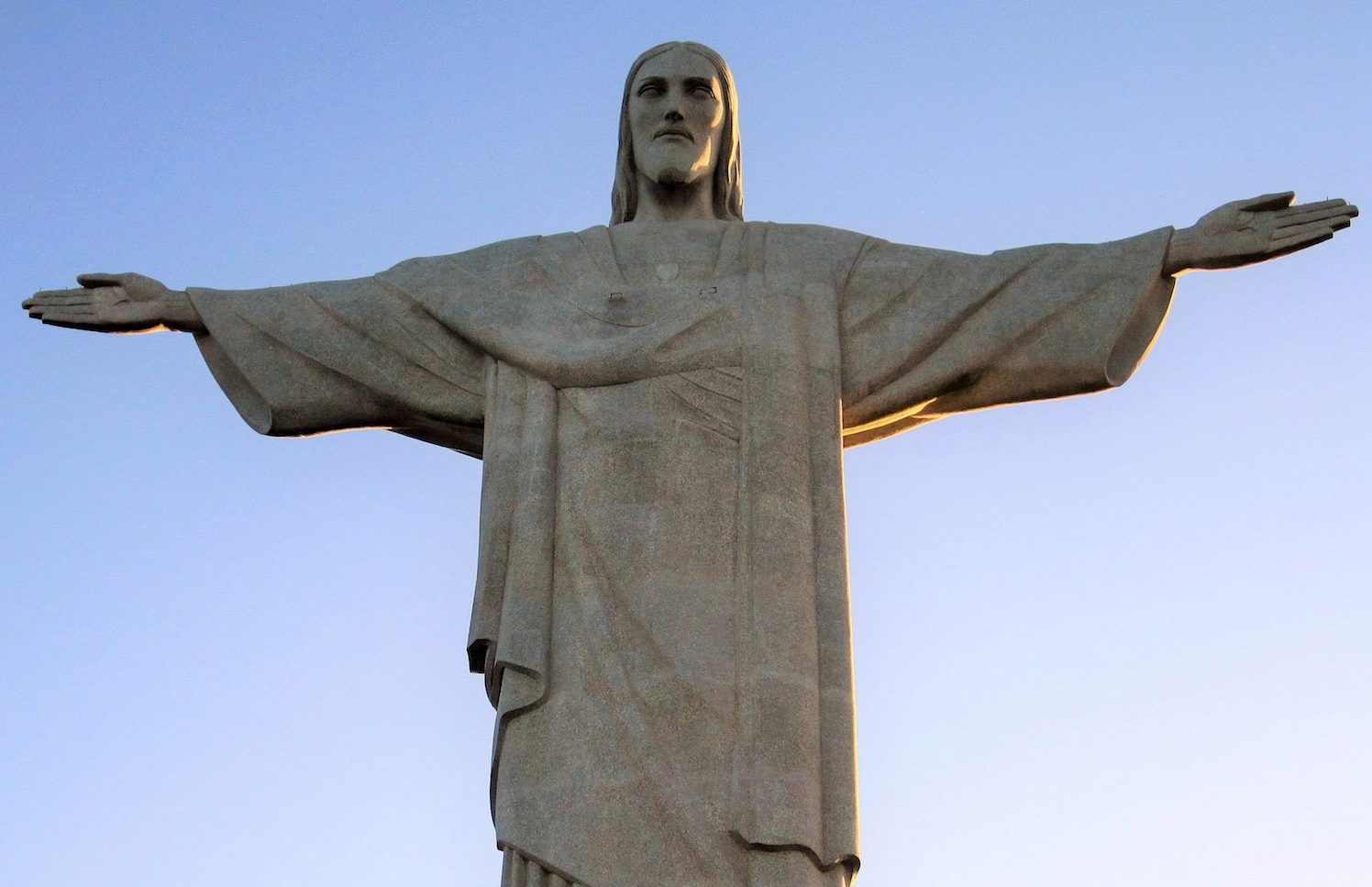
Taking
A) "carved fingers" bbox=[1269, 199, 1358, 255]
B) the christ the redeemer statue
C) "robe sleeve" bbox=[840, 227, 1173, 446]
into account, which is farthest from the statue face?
"carved fingers" bbox=[1269, 199, 1358, 255]

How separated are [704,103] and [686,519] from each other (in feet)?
10.7

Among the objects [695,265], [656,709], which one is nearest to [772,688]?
[656,709]

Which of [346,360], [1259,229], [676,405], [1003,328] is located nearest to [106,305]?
[346,360]

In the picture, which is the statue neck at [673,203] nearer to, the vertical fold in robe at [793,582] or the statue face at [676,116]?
the statue face at [676,116]

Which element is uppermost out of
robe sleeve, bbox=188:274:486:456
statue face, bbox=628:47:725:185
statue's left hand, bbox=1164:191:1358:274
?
statue face, bbox=628:47:725:185

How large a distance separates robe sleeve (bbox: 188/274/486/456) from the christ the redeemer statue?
0.02 metres

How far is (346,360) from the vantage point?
15758mm

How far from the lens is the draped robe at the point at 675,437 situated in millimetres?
13750

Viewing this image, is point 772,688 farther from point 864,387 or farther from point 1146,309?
point 1146,309

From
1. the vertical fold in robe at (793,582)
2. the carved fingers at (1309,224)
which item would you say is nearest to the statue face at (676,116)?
the vertical fold in robe at (793,582)

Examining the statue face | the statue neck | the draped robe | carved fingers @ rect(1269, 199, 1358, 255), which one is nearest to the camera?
the draped robe

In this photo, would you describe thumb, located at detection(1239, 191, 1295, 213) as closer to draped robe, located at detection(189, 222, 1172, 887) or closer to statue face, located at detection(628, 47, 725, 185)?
draped robe, located at detection(189, 222, 1172, 887)

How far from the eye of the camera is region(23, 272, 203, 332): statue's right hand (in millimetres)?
15648

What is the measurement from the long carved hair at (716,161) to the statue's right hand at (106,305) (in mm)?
3076
